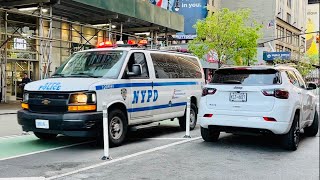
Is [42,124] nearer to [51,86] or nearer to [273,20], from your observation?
[51,86]

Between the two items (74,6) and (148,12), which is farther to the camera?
(148,12)

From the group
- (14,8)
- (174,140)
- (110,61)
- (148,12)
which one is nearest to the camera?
(110,61)

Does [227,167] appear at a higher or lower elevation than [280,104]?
lower

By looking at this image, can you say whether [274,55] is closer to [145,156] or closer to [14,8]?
[14,8]

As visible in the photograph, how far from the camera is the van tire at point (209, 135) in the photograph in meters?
8.94

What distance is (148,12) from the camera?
26.7m

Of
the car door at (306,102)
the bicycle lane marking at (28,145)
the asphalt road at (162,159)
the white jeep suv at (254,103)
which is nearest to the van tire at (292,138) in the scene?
the white jeep suv at (254,103)

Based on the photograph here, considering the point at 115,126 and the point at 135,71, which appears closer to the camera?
the point at 115,126

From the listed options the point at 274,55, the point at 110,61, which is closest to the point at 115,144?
the point at 110,61

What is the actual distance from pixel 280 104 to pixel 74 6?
16.9 m

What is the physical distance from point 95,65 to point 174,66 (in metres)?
2.68

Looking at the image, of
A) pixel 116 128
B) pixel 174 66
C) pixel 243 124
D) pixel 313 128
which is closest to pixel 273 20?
pixel 313 128

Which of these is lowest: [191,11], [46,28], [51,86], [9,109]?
[9,109]

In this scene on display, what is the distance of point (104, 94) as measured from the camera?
26.3 ft
